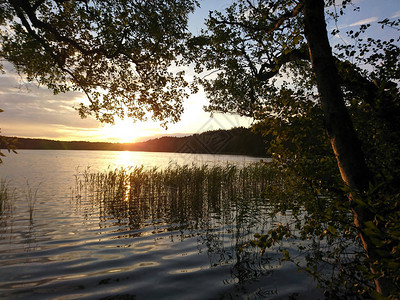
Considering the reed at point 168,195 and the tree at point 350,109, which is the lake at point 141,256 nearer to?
the reed at point 168,195

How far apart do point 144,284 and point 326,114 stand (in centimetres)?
469

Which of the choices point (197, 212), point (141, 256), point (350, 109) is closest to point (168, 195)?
point (197, 212)

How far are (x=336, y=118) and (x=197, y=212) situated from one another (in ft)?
30.0

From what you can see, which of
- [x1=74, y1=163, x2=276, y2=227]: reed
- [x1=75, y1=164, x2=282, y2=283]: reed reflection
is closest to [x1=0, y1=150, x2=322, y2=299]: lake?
[x1=75, y1=164, x2=282, y2=283]: reed reflection

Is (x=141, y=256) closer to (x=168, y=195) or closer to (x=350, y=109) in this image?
(x=350, y=109)

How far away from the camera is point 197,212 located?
1149cm

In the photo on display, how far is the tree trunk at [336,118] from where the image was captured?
3.07 metres

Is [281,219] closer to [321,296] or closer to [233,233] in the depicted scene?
[233,233]

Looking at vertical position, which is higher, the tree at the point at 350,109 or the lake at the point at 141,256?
the tree at the point at 350,109

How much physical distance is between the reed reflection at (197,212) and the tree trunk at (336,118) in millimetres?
1766

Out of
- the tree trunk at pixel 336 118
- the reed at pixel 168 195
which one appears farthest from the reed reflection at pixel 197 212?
the tree trunk at pixel 336 118

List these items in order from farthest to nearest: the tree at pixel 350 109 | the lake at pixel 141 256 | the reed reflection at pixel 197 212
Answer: the reed reflection at pixel 197 212 → the lake at pixel 141 256 → the tree at pixel 350 109

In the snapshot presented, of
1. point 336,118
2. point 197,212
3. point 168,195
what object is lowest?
point 197,212

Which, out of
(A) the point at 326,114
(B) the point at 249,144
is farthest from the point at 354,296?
(B) the point at 249,144
